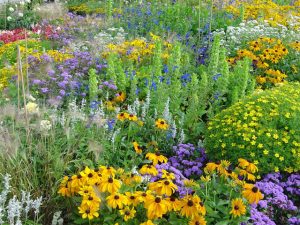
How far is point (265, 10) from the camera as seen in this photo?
32.5 ft

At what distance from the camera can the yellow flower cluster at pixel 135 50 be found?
265 inches

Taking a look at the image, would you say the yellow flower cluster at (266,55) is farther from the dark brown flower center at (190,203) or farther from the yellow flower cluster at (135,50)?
the dark brown flower center at (190,203)

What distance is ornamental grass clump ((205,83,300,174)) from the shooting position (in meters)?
4.27

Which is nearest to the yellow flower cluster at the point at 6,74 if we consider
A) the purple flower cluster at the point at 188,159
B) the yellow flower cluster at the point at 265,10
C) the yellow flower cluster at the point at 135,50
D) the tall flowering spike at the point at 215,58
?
the yellow flower cluster at the point at 135,50

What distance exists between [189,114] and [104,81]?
1.33 meters

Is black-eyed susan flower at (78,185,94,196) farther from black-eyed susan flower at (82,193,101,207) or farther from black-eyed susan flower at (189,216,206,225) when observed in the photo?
black-eyed susan flower at (189,216,206,225)

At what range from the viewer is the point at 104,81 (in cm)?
586

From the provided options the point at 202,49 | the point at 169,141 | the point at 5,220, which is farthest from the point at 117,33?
the point at 5,220

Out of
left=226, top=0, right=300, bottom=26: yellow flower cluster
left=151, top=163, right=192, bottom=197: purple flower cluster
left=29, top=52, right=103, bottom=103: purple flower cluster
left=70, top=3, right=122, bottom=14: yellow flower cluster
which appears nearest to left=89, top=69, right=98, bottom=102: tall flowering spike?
left=29, top=52, right=103, bottom=103: purple flower cluster

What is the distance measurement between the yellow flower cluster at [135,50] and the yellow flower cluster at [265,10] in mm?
3085

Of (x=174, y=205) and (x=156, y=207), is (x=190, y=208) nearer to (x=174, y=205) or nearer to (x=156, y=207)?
(x=174, y=205)

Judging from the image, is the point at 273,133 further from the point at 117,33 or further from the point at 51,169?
the point at 117,33

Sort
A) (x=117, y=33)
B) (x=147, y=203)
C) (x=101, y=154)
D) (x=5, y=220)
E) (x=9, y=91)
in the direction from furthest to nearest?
1. (x=117, y=33)
2. (x=9, y=91)
3. (x=101, y=154)
4. (x=5, y=220)
5. (x=147, y=203)

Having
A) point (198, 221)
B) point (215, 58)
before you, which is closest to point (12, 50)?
point (215, 58)
